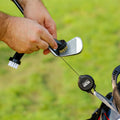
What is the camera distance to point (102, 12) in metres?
5.12

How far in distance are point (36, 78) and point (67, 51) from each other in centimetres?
227

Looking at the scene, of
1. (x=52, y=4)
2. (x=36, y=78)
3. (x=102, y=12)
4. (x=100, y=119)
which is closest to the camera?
(x=100, y=119)

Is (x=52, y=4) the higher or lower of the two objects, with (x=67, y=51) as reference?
higher

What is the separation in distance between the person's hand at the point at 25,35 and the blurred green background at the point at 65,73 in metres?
1.77

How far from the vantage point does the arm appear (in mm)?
1242

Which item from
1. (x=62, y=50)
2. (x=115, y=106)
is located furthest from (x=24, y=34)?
(x=115, y=106)

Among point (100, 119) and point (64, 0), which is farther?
point (64, 0)

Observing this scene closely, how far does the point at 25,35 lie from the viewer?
49.1 inches

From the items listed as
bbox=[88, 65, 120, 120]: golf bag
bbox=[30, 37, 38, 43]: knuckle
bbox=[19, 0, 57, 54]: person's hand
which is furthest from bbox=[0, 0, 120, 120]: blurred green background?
bbox=[30, 37, 38, 43]: knuckle

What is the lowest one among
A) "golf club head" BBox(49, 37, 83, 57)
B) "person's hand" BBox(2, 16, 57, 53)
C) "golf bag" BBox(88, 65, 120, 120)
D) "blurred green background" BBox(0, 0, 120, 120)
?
"golf bag" BBox(88, 65, 120, 120)

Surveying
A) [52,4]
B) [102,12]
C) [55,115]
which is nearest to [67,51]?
[55,115]

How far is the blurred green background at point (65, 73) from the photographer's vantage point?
310 cm

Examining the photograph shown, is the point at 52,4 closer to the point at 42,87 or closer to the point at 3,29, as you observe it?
the point at 42,87

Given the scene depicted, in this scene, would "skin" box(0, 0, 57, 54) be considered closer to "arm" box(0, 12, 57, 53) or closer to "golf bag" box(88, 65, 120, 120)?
"arm" box(0, 12, 57, 53)
